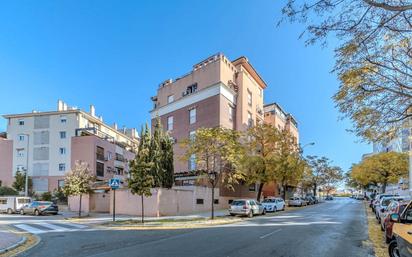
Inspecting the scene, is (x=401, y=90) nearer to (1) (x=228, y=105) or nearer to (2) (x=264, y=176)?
(2) (x=264, y=176)

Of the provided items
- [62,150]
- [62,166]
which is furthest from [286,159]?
[62,150]

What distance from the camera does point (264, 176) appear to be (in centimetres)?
4047

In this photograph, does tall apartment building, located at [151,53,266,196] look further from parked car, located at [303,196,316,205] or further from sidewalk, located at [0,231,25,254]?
sidewalk, located at [0,231,25,254]

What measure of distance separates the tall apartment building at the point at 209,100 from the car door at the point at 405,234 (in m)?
33.1

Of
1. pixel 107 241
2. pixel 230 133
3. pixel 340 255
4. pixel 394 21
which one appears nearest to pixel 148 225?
pixel 107 241

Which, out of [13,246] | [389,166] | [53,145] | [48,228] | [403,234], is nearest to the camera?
[403,234]

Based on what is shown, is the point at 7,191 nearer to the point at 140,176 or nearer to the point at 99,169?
the point at 99,169

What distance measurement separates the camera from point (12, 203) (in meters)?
42.4

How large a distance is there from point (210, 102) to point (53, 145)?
116 feet

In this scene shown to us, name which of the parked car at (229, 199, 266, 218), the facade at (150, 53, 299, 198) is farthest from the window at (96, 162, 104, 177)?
the parked car at (229, 199, 266, 218)

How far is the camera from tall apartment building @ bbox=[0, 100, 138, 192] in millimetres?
63438

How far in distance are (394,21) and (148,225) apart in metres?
17.1

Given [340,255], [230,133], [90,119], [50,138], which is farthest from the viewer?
[90,119]

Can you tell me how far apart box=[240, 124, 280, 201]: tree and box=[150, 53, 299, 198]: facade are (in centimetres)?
307
